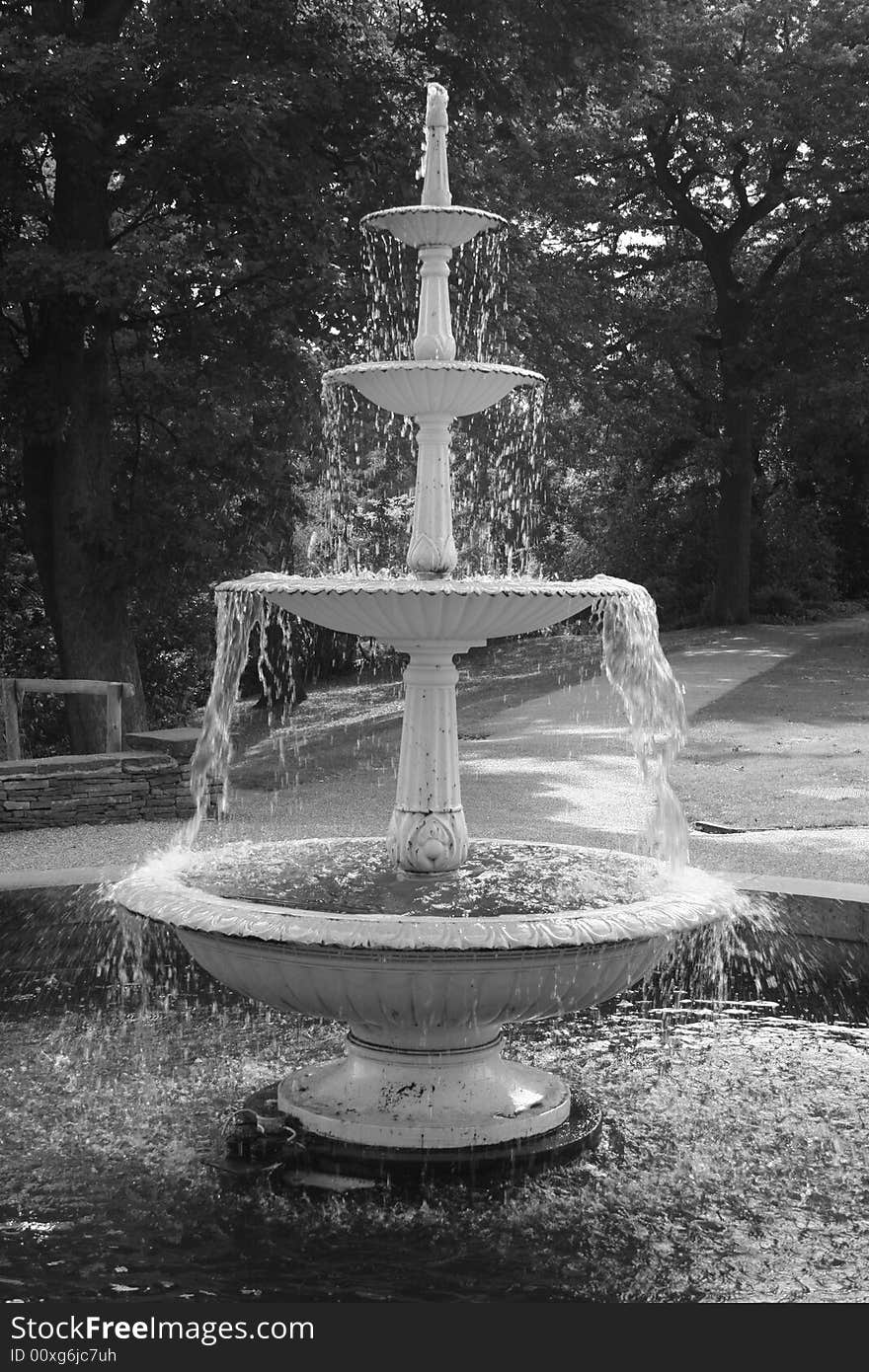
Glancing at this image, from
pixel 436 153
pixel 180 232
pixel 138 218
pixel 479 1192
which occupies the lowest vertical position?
pixel 479 1192

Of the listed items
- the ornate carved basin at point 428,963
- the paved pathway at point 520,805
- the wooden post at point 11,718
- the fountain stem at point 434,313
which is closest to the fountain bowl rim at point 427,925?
the ornate carved basin at point 428,963

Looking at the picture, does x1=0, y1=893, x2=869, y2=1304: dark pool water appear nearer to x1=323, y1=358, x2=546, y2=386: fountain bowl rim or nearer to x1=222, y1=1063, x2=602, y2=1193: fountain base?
x1=222, y1=1063, x2=602, y2=1193: fountain base

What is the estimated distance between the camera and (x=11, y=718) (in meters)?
13.4

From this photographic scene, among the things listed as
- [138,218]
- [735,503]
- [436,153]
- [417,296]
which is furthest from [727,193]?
[436,153]

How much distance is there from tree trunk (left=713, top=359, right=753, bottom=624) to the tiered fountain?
2352 centimetres

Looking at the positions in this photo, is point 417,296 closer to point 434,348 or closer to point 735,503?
point 434,348

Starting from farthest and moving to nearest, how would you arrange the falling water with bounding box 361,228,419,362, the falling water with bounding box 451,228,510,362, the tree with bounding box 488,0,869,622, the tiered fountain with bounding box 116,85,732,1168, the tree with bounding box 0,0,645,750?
1. the tree with bounding box 488,0,869,622
2. the falling water with bounding box 451,228,510,362
3. the falling water with bounding box 361,228,419,362
4. the tree with bounding box 0,0,645,750
5. the tiered fountain with bounding box 116,85,732,1168

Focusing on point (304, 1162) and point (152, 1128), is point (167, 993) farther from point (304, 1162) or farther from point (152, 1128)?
point (304, 1162)

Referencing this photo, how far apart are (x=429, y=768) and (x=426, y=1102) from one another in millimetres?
1192

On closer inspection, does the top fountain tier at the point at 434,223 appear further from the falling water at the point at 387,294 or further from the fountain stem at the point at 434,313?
the falling water at the point at 387,294

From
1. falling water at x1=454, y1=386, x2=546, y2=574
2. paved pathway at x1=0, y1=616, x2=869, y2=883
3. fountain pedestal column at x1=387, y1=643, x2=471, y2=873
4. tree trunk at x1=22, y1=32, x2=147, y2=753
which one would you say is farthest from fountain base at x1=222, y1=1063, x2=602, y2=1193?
falling water at x1=454, y1=386, x2=546, y2=574

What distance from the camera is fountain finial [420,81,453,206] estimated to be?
5.96 metres

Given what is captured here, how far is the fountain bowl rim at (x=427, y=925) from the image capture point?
187 inches

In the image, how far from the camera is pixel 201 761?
1119 cm
